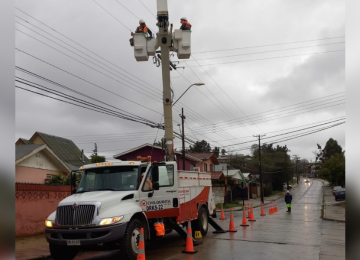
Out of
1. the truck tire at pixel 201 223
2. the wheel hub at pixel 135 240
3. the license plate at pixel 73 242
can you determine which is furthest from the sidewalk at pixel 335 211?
the license plate at pixel 73 242

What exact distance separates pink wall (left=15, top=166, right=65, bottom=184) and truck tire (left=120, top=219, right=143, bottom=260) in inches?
549

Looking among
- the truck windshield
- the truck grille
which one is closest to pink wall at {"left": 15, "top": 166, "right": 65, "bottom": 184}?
the truck windshield

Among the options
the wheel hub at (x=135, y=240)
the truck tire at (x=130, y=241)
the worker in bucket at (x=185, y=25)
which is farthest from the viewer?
the worker in bucket at (x=185, y=25)

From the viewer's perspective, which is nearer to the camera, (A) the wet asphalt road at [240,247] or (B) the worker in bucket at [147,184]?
(A) the wet asphalt road at [240,247]

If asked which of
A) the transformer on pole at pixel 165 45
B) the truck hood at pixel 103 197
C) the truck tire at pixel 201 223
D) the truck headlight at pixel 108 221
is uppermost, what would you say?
the transformer on pole at pixel 165 45

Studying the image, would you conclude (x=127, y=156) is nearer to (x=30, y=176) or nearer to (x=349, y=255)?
(x=30, y=176)

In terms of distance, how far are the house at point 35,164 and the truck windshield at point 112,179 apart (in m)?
12.0

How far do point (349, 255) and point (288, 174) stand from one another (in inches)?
3540

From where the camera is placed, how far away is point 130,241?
30.3ft

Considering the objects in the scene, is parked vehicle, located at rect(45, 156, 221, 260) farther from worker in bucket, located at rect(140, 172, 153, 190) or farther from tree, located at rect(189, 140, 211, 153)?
tree, located at rect(189, 140, 211, 153)

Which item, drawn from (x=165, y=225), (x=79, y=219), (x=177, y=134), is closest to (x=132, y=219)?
(x=79, y=219)

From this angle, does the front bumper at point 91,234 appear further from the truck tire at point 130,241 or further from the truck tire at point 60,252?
the truck tire at point 60,252

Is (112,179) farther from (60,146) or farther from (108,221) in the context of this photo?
(60,146)

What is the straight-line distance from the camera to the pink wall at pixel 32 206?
14.6 m
